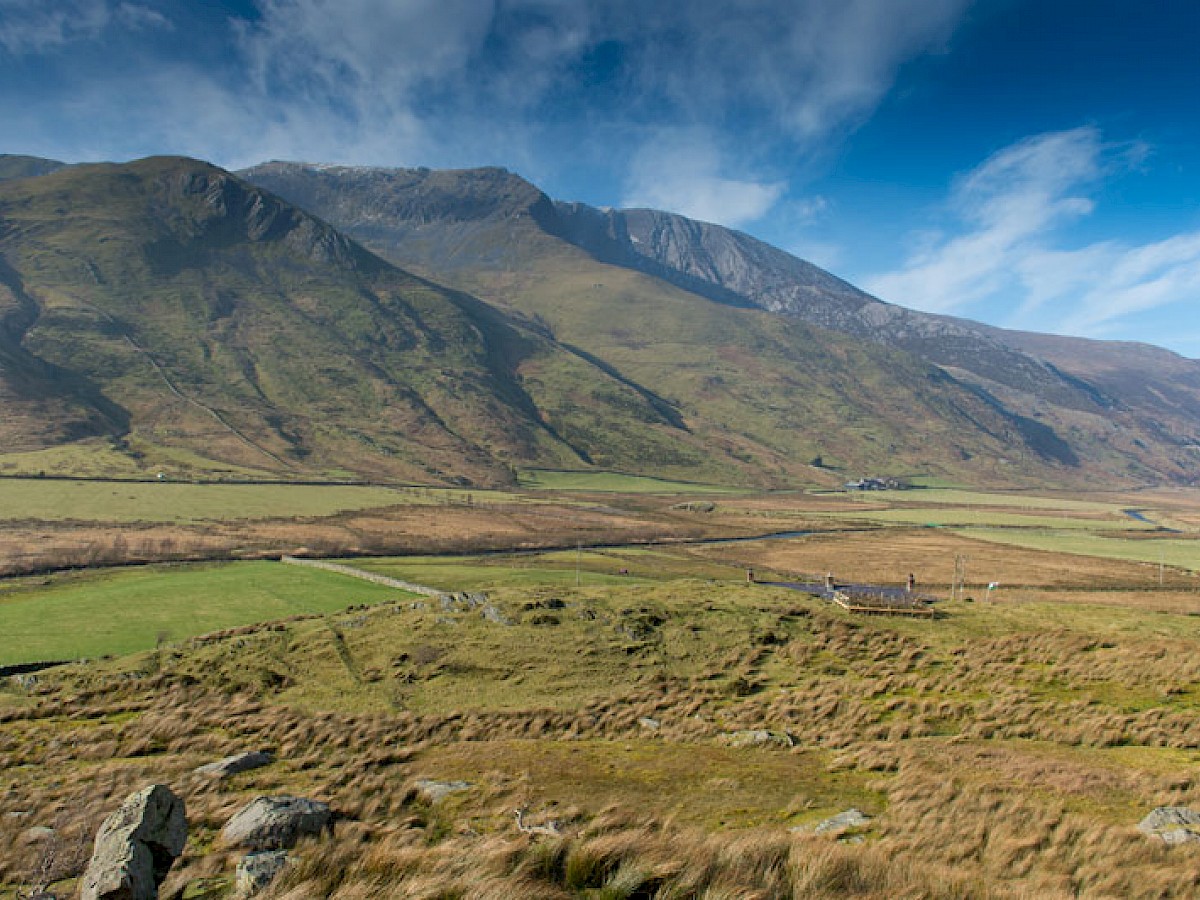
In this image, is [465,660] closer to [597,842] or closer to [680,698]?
[680,698]

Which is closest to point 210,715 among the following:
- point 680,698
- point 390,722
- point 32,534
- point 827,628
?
point 390,722

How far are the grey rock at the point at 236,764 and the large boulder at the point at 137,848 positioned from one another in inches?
257

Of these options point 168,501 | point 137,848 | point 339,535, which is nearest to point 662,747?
point 137,848

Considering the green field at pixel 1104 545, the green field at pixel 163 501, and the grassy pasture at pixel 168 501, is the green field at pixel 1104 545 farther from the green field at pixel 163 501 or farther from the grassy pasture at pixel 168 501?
the green field at pixel 163 501

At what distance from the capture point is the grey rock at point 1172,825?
9.63m

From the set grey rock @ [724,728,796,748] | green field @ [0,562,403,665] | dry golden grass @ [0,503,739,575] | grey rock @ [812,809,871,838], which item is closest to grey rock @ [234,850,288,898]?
grey rock @ [812,809,871,838]

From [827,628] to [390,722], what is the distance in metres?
19.3

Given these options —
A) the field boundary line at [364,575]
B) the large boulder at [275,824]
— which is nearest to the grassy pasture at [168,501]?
the field boundary line at [364,575]

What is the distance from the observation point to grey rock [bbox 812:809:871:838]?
1088 cm

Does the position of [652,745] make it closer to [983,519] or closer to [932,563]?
[932,563]

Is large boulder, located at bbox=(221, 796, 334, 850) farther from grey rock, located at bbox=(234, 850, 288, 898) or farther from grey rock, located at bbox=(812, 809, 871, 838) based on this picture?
grey rock, located at bbox=(812, 809, 871, 838)

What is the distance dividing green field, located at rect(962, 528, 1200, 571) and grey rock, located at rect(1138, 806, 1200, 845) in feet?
347

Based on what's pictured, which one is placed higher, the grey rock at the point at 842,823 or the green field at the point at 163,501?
the grey rock at the point at 842,823

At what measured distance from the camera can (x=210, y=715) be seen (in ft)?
75.0
